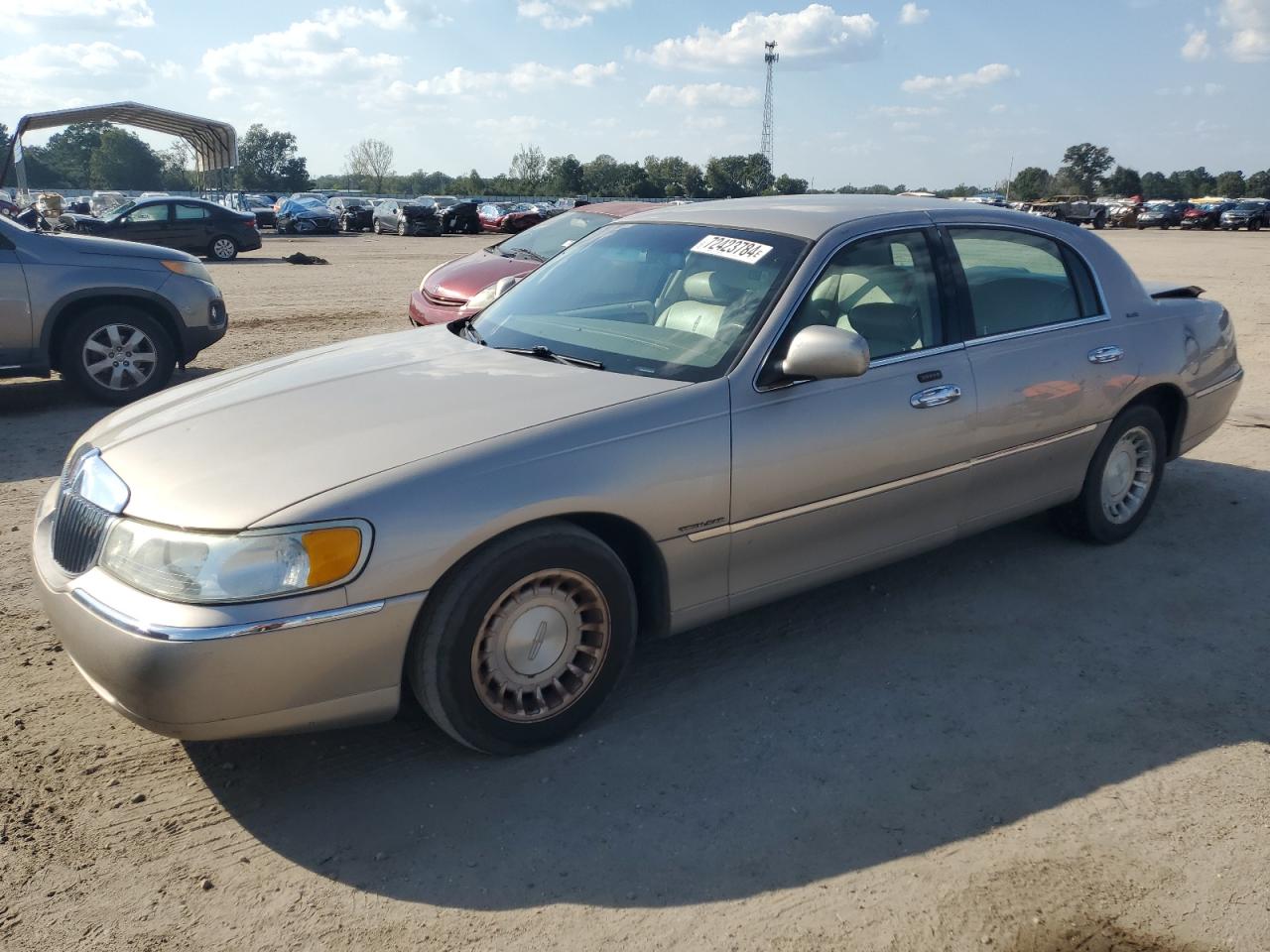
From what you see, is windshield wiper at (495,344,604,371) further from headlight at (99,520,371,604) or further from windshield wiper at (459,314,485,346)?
headlight at (99,520,371,604)

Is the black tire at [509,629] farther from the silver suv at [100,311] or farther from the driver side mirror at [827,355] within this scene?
the silver suv at [100,311]

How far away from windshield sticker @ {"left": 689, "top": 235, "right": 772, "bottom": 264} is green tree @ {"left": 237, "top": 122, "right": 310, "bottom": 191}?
3807 inches

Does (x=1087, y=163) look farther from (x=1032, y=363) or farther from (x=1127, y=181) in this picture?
(x=1032, y=363)

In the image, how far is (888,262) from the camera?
4145 mm

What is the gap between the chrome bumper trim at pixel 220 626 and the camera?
267 cm

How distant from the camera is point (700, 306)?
390 centimetres

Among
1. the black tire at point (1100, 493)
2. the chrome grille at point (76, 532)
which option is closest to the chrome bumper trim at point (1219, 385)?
the black tire at point (1100, 493)

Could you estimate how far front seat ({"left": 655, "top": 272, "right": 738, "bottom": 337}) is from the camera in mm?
3814

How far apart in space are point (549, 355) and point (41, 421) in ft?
17.5

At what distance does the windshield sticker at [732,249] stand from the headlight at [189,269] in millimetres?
5398

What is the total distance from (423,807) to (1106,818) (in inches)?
78.2

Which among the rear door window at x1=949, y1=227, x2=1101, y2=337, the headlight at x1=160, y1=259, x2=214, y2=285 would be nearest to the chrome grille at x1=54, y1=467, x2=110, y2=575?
the rear door window at x1=949, y1=227, x2=1101, y2=337

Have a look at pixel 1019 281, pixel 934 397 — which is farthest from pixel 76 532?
pixel 1019 281

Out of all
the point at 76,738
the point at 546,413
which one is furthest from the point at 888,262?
the point at 76,738
